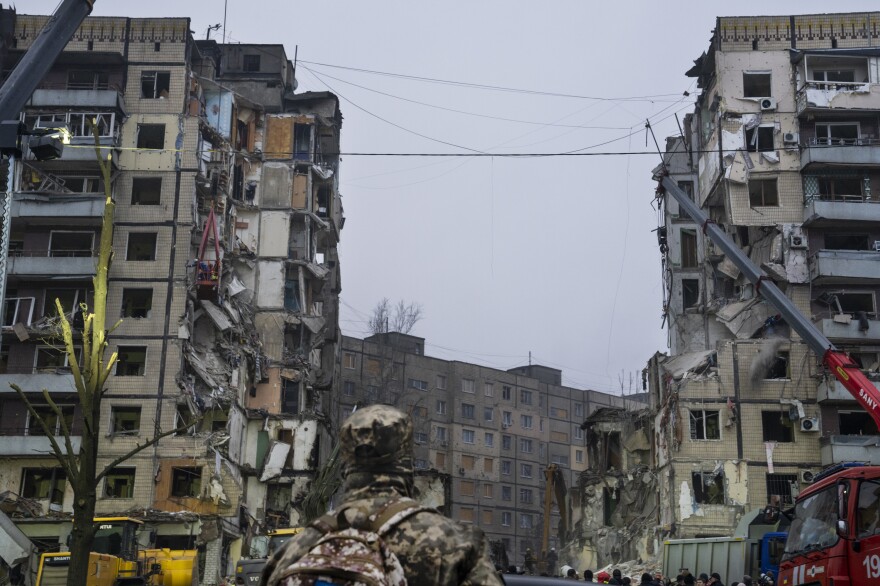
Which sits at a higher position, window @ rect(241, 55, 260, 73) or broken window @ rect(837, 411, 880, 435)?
window @ rect(241, 55, 260, 73)

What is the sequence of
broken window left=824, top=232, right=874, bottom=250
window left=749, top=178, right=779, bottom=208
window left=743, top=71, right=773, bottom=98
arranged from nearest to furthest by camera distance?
1. broken window left=824, top=232, right=874, bottom=250
2. window left=749, top=178, right=779, bottom=208
3. window left=743, top=71, right=773, bottom=98

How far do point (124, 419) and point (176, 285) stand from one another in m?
6.55

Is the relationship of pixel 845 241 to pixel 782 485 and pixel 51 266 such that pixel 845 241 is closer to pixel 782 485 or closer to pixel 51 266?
pixel 782 485

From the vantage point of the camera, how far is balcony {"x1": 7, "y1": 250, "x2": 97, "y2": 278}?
5094 centimetres

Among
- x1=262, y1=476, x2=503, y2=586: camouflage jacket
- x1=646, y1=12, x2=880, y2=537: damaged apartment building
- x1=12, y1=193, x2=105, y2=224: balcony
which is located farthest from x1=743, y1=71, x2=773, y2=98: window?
x1=262, y1=476, x2=503, y2=586: camouflage jacket

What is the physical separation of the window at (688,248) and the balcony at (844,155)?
10.2m

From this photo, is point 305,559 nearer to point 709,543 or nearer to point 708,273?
point 709,543

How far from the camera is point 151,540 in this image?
1821 inches

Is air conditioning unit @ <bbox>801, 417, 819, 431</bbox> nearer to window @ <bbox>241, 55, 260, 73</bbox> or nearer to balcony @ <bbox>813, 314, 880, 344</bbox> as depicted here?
balcony @ <bbox>813, 314, 880, 344</bbox>

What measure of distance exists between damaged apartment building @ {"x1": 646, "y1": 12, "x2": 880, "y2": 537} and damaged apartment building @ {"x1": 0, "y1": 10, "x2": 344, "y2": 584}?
19.3 metres

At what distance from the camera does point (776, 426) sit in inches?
1953

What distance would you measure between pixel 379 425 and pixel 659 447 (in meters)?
50.4

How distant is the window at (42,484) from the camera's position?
49.2 metres

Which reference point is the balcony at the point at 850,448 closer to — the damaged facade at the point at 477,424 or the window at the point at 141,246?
the window at the point at 141,246
